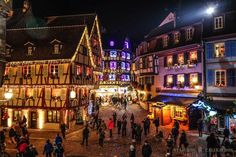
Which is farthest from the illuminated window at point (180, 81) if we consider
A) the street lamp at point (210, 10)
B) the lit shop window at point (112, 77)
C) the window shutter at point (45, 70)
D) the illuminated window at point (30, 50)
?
the lit shop window at point (112, 77)

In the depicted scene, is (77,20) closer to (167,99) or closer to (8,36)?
(8,36)

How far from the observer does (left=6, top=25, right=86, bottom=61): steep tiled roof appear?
3542 centimetres

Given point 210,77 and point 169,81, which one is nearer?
point 210,77

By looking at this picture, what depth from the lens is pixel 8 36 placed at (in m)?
40.6

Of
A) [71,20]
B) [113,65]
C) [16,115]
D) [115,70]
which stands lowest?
[16,115]

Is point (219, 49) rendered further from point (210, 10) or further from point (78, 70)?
point (78, 70)

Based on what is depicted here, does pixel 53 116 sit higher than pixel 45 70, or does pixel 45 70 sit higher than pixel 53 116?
pixel 45 70

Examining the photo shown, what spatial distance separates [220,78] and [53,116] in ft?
66.4

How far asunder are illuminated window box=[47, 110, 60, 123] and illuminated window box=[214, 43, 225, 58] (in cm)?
1998

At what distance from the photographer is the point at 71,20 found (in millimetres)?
47938

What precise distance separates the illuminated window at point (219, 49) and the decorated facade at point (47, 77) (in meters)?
16.5

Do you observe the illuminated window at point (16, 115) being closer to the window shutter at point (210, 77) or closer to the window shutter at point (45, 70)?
the window shutter at point (45, 70)

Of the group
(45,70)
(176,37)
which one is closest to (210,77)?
(176,37)

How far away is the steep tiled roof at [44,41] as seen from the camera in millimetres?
35425
